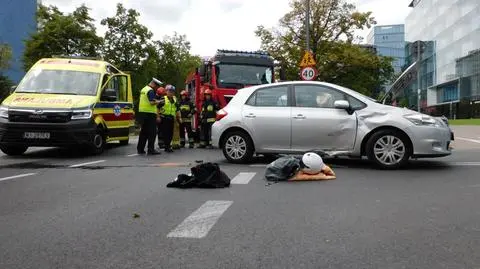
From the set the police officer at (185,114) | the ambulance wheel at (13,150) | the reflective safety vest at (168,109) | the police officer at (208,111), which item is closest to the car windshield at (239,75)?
the police officer at (185,114)

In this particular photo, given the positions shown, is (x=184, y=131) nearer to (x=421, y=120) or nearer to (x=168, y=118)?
(x=168, y=118)

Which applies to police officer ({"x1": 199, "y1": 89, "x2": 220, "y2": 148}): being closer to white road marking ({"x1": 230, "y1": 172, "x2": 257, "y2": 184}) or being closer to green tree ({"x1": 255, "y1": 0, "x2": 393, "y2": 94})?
white road marking ({"x1": 230, "y1": 172, "x2": 257, "y2": 184})

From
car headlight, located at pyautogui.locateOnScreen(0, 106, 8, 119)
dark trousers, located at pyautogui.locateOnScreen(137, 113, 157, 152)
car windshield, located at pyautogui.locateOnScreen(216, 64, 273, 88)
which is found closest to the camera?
car headlight, located at pyautogui.locateOnScreen(0, 106, 8, 119)

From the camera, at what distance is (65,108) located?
38.0ft

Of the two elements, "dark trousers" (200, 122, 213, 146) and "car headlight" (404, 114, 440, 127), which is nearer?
"car headlight" (404, 114, 440, 127)

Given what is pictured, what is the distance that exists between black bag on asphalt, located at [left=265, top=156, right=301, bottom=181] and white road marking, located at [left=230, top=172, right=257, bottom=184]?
32 cm

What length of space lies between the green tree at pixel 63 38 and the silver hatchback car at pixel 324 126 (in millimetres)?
29184

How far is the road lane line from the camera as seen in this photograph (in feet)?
15.8

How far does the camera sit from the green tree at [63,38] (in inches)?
1462

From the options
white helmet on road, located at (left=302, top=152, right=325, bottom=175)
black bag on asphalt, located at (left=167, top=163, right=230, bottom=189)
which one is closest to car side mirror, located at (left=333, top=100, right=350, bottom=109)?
→ white helmet on road, located at (left=302, top=152, right=325, bottom=175)

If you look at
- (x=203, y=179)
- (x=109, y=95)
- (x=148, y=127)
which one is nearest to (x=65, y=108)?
(x=109, y=95)

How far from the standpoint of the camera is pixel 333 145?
9688 millimetres

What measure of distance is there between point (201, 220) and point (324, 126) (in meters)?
4.80

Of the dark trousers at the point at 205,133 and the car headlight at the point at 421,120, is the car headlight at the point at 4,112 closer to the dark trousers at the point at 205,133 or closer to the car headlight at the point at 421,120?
the dark trousers at the point at 205,133
